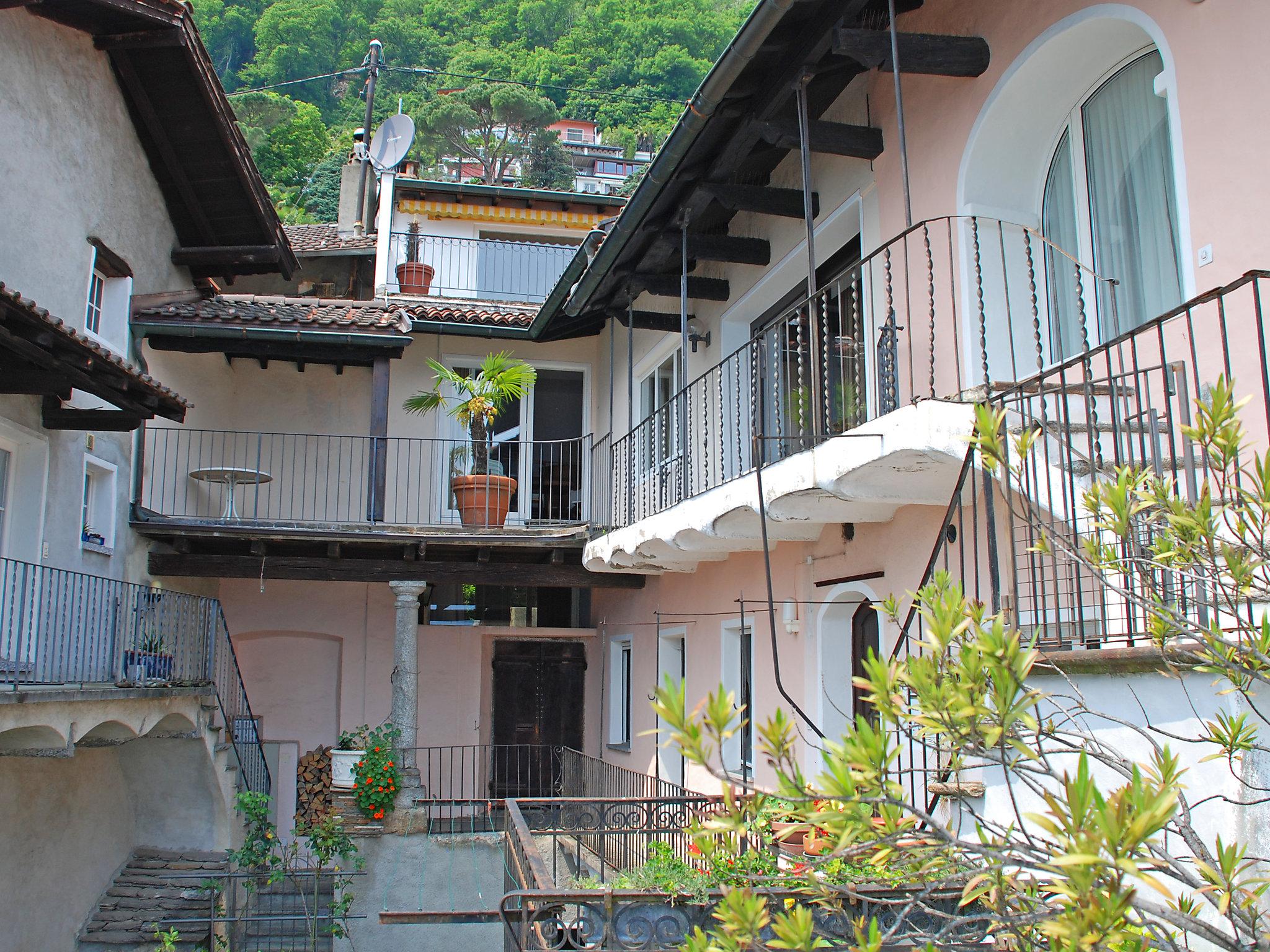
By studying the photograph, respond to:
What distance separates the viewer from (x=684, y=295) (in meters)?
9.06

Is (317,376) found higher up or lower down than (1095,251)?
higher up

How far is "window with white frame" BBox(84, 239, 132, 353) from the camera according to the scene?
11.4m

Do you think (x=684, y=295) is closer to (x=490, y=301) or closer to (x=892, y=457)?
(x=892, y=457)

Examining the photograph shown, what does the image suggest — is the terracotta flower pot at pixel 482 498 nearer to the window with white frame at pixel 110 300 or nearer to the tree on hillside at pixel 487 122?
the window with white frame at pixel 110 300

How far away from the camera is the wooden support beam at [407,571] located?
12578 mm

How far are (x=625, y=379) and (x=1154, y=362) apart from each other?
916cm

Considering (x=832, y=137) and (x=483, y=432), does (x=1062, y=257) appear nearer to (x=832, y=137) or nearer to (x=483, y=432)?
(x=832, y=137)

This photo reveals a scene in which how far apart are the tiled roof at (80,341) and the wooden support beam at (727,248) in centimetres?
447

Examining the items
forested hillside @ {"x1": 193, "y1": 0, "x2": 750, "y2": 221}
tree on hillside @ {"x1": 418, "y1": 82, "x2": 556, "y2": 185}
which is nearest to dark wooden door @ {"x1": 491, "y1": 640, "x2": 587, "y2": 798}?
tree on hillside @ {"x1": 418, "y1": 82, "x2": 556, "y2": 185}

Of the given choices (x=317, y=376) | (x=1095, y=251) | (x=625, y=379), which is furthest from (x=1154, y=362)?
(x=317, y=376)

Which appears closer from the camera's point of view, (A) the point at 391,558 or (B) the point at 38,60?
(B) the point at 38,60

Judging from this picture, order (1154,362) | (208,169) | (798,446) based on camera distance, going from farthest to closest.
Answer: (208,169) → (798,446) → (1154,362)

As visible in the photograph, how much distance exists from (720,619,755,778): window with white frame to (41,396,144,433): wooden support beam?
570cm

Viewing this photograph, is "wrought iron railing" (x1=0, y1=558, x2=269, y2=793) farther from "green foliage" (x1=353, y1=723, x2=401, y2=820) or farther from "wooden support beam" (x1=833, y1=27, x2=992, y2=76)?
"wooden support beam" (x1=833, y1=27, x2=992, y2=76)
